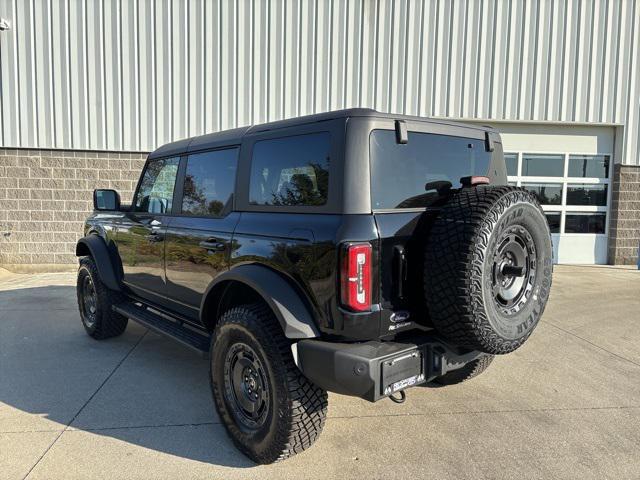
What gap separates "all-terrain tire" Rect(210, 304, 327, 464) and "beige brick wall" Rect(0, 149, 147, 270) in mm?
7318

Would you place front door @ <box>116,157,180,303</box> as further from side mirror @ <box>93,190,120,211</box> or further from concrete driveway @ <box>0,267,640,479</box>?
concrete driveway @ <box>0,267,640,479</box>

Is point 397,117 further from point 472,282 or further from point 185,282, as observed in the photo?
point 185,282

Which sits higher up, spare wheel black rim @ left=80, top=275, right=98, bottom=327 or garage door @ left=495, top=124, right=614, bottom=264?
garage door @ left=495, top=124, right=614, bottom=264

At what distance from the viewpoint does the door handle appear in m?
3.07

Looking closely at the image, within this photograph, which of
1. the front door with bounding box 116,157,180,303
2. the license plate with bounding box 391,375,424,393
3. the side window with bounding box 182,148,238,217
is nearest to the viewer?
the license plate with bounding box 391,375,424,393

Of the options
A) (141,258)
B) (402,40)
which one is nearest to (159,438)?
(141,258)

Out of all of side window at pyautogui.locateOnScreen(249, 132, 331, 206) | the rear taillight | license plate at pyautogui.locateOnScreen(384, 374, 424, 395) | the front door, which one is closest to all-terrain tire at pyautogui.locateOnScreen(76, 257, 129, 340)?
the front door

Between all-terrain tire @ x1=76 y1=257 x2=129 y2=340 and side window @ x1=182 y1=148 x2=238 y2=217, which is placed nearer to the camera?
side window @ x1=182 y1=148 x2=238 y2=217

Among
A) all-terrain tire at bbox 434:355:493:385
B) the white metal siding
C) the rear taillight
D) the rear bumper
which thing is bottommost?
all-terrain tire at bbox 434:355:493:385

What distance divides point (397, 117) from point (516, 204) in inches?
32.1

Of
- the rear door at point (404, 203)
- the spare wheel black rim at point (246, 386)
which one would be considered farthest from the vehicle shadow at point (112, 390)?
the rear door at point (404, 203)

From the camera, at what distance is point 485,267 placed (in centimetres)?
232

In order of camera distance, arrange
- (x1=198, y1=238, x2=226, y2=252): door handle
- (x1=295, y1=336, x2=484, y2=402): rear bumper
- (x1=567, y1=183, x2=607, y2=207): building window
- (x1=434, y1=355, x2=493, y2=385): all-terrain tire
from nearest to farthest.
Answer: (x1=295, y1=336, x2=484, y2=402): rear bumper → (x1=198, y1=238, x2=226, y2=252): door handle → (x1=434, y1=355, x2=493, y2=385): all-terrain tire → (x1=567, y1=183, x2=607, y2=207): building window

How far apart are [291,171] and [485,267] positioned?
1229mm
